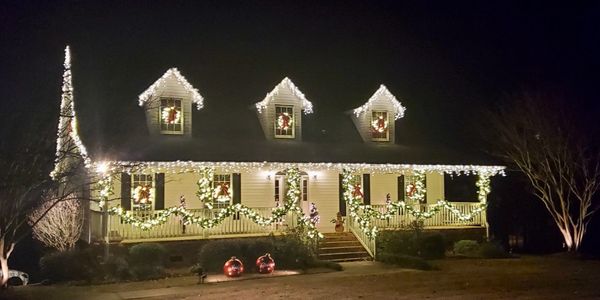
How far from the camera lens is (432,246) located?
25.0 metres

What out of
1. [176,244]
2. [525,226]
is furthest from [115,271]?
[525,226]

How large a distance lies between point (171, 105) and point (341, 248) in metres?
8.38

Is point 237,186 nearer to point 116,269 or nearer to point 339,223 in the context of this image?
point 339,223

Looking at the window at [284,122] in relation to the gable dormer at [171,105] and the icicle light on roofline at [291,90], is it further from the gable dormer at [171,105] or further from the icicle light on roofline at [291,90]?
the gable dormer at [171,105]

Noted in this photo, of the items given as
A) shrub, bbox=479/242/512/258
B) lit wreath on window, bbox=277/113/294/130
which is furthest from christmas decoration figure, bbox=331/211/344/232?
shrub, bbox=479/242/512/258

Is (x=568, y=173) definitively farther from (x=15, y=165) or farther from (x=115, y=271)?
(x=15, y=165)

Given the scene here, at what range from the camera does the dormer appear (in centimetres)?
2802

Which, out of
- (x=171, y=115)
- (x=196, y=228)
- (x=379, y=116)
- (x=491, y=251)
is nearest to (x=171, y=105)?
(x=171, y=115)

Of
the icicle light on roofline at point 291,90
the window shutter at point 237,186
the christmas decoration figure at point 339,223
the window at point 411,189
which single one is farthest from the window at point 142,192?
the window at point 411,189

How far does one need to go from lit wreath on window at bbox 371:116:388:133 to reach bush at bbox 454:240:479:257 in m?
5.71

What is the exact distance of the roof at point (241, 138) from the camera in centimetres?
2302

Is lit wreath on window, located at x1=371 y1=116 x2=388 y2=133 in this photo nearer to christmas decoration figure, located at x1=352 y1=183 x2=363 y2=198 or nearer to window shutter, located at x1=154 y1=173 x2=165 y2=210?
christmas decoration figure, located at x1=352 y1=183 x2=363 y2=198

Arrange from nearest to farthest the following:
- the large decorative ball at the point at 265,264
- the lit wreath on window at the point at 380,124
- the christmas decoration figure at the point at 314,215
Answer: the large decorative ball at the point at 265,264
the christmas decoration figure at the point at 314,215
the lit wreath on window at the point at 380,124

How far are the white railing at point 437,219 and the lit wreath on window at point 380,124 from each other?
353 centimetres
